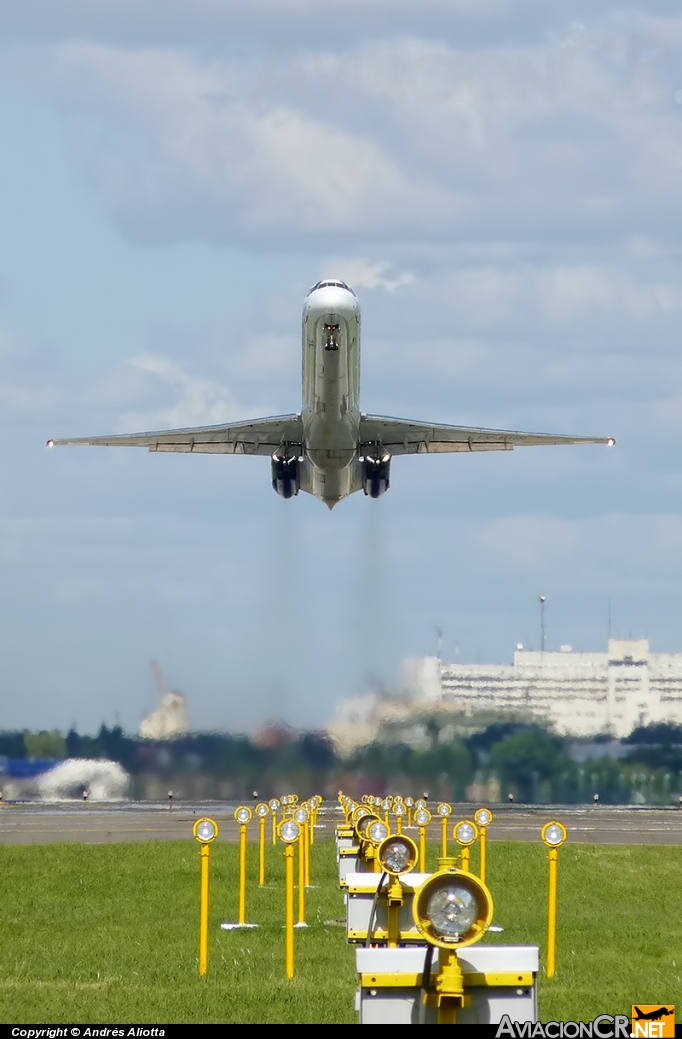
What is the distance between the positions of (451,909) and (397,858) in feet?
17.0

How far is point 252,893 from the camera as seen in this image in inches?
1419

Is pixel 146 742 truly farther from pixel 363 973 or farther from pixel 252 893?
pixel 363 973

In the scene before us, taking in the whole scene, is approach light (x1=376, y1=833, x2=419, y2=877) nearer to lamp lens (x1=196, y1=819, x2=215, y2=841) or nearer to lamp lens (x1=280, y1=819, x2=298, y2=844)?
lamp lens (x1=280, y1=819, x2=298, y2=844)

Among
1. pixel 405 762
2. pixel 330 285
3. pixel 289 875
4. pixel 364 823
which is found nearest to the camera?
pixel 289 875

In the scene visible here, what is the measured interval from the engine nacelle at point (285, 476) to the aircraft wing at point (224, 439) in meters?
0.54

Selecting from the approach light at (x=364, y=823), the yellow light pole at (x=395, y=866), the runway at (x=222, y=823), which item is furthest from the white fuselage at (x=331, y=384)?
the yellow light pole at (x=395, y=866)

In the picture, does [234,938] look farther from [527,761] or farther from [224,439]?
[527,761]

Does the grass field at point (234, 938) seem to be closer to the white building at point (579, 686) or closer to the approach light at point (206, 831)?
the approach light at point (206, 831)

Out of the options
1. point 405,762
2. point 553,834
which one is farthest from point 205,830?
point 405,762

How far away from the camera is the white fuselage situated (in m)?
42.5

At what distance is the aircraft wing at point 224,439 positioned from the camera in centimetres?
4850

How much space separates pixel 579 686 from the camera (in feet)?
212

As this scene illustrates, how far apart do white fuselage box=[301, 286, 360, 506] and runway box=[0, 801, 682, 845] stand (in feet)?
47.6

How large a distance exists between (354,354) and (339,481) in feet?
20.4
